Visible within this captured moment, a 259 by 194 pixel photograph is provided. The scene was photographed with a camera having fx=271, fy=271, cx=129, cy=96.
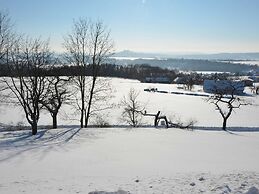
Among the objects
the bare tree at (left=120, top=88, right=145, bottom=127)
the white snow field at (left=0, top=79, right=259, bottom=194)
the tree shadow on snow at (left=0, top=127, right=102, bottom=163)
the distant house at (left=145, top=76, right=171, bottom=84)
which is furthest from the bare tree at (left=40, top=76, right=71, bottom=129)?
the distant house at (left=145, top=76, right=171, bottom=84)

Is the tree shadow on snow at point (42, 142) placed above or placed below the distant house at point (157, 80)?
below

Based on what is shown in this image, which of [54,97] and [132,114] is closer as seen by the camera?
[54,97]

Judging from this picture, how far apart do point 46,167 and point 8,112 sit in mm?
29328

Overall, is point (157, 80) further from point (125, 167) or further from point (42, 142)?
point (125, 167)

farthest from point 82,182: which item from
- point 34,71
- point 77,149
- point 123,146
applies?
point 34,71

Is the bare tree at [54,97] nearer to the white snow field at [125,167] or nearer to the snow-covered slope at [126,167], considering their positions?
the white snow field at [125,167]

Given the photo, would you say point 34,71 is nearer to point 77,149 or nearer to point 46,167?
point 77,149

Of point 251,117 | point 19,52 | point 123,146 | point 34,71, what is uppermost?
point 19,52

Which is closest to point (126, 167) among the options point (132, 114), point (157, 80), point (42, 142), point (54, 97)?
point (42, 142)

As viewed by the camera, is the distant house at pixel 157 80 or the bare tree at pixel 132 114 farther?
the distant house at pixel 157 80

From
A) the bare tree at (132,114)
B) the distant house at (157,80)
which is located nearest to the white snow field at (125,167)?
the bare tree at (132,114)

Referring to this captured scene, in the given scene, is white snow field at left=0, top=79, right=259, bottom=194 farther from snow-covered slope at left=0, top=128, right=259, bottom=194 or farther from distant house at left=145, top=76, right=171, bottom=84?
distant house at left=145, top=76, right=171, bottom=84

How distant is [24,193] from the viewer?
6.49 meters

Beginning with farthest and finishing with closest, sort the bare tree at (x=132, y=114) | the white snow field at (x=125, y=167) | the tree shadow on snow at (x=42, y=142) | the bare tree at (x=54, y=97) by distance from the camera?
the bare tree at (x=132, y=114)
the bare tree at (x=54, y=97)
the tree shadow on snow at (x=42, y=142)
the white snow field at (x=125, y=167)
